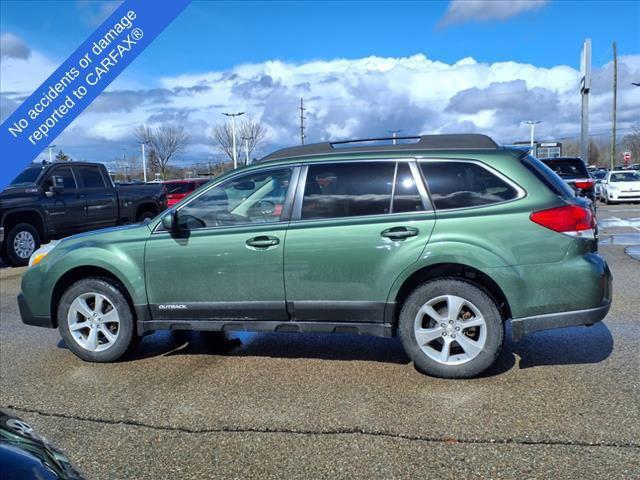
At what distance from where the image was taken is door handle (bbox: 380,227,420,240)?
4277mm

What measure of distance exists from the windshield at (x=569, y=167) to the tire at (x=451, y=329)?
12.3 meters

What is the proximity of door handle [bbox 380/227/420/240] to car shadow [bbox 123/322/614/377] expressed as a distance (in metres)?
1.16

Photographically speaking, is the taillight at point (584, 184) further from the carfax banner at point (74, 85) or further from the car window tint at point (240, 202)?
the carfax banner at point (74, 85)

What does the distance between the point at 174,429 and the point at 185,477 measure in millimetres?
634

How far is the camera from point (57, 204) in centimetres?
1172

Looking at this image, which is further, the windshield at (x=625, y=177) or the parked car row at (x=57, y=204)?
the windshield at (x=625, y=177)

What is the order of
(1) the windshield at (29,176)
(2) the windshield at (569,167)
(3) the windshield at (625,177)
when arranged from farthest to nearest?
(3) the windshield at (625,177), (2) the windshield at (569,167), (1) the windshield at (29,176)

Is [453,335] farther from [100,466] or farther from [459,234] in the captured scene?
[100,466]

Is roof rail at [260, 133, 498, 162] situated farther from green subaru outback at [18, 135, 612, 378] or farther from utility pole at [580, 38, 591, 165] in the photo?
utility pole at [580, 38, 591, 165]

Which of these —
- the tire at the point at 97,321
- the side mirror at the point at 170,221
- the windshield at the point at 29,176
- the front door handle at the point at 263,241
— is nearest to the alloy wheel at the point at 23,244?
the windshield at the point at 29,176

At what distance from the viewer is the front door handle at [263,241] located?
14.8 ft

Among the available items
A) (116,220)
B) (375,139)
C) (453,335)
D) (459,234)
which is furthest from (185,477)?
(116,220)

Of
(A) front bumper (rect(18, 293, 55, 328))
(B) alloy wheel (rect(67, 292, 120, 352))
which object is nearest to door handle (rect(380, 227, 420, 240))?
(B) alloy wheel (rect(67, 292, 120, 352))

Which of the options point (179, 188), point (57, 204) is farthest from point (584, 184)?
point (179, 188)
